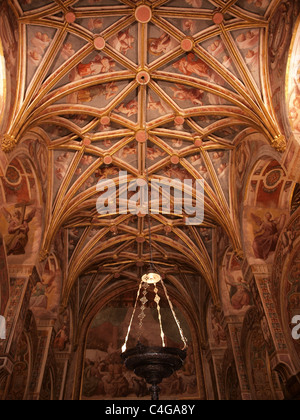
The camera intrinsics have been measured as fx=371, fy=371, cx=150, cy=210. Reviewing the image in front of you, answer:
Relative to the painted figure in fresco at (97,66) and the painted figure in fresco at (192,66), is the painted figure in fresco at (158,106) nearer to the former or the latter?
the painted figure in fresco at (192,66)

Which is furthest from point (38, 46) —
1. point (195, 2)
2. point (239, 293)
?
point (239, 293)

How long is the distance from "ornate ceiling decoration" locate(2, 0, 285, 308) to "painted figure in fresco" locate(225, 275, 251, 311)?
3.25 feet

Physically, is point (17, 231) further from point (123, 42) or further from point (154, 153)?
point (123, 42)

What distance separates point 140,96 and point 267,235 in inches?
267

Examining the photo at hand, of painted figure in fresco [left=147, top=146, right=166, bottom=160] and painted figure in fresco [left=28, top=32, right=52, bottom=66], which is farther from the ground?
painted figure in fresco [left=147, top=146, right=166, bottom=160]

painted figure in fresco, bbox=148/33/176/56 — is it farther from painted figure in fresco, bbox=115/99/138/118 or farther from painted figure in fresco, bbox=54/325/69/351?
painted figure in fresco, bbox=54/325/69/351

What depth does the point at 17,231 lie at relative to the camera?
43.2 feet

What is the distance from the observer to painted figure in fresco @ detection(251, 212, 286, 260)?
1286cm

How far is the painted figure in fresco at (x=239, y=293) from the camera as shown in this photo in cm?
1591

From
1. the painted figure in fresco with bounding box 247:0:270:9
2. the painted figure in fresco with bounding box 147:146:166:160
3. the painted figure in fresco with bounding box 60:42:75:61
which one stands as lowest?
the painted figure in fresco with bounding box 247:0:270:9

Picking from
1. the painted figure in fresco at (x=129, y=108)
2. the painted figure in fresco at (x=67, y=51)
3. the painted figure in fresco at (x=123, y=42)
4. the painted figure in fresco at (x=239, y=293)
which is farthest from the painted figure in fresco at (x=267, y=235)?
the painted figure in fresco at (x=67, y=51)

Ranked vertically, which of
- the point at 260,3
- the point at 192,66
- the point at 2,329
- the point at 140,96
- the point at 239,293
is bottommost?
the point at 2,329

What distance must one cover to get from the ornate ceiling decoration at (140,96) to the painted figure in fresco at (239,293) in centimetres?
99

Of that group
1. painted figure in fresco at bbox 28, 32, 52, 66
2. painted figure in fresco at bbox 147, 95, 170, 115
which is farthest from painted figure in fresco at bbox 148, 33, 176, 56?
painted figure in fresco at bbox 28, 32, 52, 66
